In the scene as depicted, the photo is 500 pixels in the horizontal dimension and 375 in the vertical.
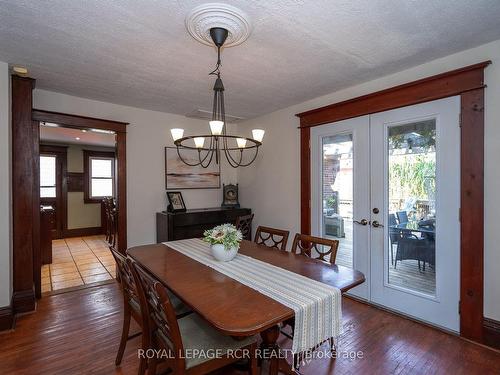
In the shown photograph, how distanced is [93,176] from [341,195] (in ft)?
20.9

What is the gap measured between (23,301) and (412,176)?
4.14 metres

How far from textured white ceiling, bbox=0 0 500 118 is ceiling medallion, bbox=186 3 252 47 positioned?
5 centimetres

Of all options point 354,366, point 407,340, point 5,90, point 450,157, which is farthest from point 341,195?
point 5,90

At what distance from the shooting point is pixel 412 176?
2.60m

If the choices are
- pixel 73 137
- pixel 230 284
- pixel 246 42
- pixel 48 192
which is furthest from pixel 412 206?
pixel 48 192

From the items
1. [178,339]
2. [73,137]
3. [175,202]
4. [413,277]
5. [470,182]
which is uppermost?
[73,137]

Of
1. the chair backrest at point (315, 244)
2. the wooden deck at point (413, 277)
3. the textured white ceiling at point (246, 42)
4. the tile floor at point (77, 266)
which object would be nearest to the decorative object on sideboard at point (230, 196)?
the textured white ceiling at point (246, 42)

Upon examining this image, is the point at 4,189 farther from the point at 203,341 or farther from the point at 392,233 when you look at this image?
the point at 392,233

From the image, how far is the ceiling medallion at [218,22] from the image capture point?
1645mm

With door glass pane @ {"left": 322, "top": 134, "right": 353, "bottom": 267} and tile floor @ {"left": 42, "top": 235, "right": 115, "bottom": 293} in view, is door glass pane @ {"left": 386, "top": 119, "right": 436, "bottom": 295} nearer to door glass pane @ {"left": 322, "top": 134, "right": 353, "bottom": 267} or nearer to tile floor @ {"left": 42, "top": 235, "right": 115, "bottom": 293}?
door glass pane @ {"left": 322, "top": 134, "right": 353, "bottom": 267}

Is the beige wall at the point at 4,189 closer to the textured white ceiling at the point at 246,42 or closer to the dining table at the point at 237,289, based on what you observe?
the textured white ceiling at the point at 246,42

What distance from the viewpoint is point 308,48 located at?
2.18 m

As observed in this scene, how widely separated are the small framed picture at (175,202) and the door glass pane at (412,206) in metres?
2.79

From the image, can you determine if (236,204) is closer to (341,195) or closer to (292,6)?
(341,195)
